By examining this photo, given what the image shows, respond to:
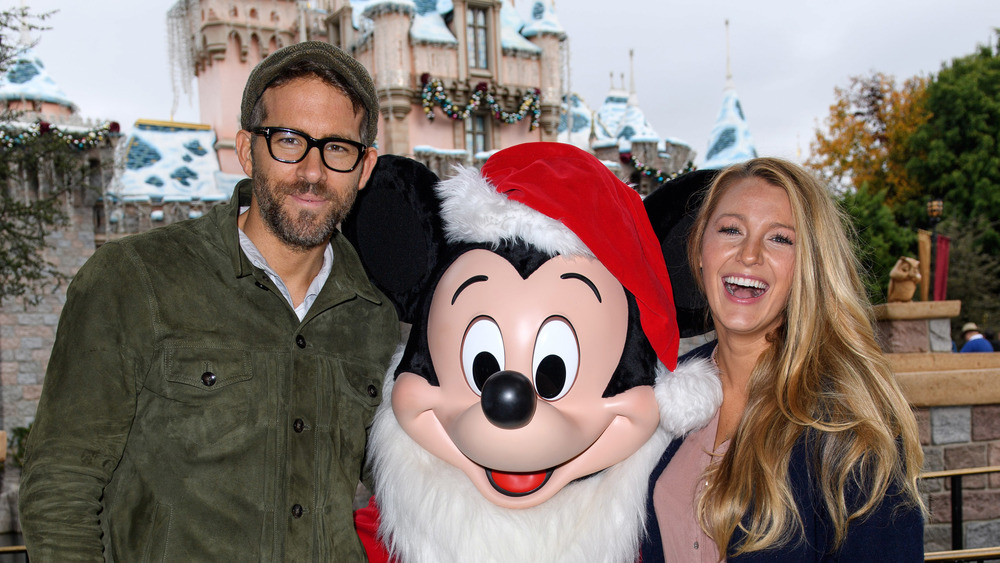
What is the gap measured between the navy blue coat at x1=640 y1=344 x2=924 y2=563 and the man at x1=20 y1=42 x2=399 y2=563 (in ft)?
3.81

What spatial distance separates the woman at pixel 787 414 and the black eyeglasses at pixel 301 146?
107cm

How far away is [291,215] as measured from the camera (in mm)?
2092

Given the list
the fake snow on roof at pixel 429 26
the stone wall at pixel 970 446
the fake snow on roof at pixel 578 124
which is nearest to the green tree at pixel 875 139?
the fake snow on roof at pixel 578 124

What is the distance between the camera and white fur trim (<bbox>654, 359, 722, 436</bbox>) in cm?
219

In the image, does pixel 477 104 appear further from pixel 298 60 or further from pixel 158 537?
pixel 158 537

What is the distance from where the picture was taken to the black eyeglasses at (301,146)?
81.7 inches

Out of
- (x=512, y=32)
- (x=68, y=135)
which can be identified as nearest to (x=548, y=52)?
(x=512, y=32)

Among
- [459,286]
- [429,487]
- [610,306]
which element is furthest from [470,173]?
[429,487]

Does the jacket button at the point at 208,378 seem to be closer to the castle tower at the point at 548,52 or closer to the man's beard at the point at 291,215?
the man's beard at the point at 291,215

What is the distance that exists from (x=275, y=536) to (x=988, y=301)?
66.8 feet

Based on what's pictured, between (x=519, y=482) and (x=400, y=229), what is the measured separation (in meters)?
0.92

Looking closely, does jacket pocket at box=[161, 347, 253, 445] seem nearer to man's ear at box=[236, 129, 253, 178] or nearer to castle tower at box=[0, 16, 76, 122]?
man's ear at box=[236, 129, 253, 178]

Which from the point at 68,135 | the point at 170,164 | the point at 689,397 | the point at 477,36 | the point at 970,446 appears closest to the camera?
the point at 689,397

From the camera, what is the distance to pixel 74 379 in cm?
178
